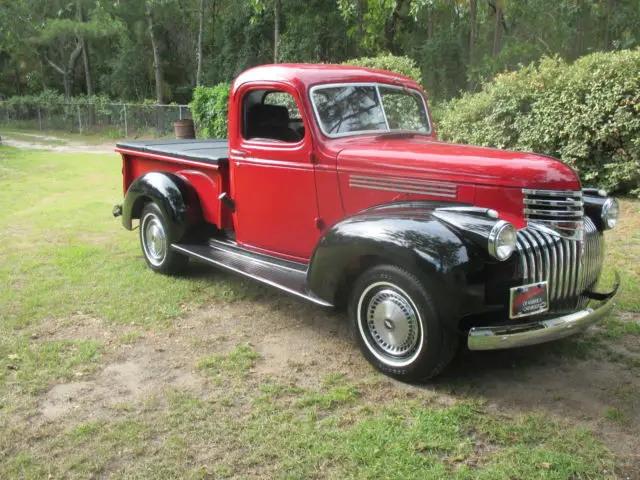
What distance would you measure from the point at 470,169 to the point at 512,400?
1.46 metres

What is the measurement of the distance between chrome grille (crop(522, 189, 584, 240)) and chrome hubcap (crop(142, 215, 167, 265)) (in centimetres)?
356

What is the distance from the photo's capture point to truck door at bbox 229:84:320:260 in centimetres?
448

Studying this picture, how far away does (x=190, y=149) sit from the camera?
587 centimetres

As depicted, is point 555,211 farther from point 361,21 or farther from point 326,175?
point 361,21

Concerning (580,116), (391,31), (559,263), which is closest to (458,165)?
(559,263)

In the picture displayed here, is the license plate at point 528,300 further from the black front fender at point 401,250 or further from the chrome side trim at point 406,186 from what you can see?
the chrome side trim at point 406,186

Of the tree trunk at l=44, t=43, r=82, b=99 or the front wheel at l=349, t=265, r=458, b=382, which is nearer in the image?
the front wheel at l=349, t=265, r=458, b=382

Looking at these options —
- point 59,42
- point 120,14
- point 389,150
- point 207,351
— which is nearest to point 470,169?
point 389,150

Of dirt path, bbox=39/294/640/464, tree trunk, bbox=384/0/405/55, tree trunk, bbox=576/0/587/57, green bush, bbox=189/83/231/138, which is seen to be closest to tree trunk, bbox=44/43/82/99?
green bush, bbox=189/83/231/138

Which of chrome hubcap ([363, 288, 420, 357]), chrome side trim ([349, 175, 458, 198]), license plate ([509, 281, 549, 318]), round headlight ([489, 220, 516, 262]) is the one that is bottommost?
chrome hubcap ([363, 288, 420, 357])

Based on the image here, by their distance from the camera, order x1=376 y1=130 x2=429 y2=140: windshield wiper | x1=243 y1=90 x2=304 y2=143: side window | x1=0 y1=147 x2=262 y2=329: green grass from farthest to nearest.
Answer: x1=0 y1=147 x2=262 y2=329: green grass
x1=243 y1=90 x2=304 y2=143: side window
x1=376 y1=130 x2=429 y2=140: windshield wiper

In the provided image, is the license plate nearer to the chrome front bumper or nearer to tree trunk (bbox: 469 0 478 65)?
the chrome front bumper

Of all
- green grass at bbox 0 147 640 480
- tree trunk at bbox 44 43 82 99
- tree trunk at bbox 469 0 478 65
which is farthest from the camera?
tree trunk at bbox 44 43 82 99

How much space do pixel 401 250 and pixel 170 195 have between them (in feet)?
9.55
